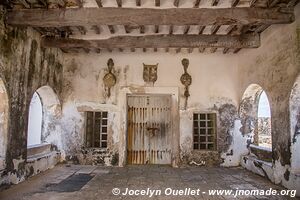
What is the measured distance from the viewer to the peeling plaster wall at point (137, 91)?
6836mm

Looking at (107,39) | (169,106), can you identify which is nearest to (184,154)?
(169,106)

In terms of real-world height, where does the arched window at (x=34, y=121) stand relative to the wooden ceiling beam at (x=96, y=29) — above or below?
below

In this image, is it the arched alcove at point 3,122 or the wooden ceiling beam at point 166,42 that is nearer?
the arched alcove at point 3,122

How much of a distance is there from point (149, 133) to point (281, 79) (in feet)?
12.3

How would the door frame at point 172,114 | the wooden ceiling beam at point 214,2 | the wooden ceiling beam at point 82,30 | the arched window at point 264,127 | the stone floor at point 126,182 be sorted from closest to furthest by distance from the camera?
the stone floor at point 126,182, the wooden ceiling beam at point 214,2, the wooden ceiling beam at point 82,30, the door frame at point 172,114, the arched window at point 264,127

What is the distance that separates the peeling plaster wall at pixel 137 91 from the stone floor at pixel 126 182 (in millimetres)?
550

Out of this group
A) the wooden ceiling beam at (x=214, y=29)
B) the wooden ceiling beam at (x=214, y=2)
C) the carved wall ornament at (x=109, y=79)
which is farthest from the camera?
the carved wall ornament at (x=109, y=79)

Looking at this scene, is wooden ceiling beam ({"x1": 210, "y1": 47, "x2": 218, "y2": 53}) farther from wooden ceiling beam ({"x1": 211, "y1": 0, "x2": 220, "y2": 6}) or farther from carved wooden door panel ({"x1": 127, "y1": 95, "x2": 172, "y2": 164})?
wooden ceiling beam ({"x1": 211, "y1": 0, "x2": 220, "y2": 6})

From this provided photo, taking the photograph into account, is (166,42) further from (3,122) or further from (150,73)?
(3,122)

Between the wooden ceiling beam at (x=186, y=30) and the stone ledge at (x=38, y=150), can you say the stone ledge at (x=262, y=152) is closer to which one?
the wooden ceiling beam at (x=186, y=30)

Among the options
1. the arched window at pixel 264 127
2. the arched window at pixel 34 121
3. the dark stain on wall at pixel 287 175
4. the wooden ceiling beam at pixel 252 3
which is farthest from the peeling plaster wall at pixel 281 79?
the arched window at pixel 34 121

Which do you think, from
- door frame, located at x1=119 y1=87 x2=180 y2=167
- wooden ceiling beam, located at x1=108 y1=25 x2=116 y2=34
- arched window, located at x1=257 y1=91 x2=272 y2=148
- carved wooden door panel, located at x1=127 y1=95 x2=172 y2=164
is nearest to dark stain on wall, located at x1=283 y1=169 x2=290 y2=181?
door frame, located at x1=119 y1=87 x2=180 y2=167

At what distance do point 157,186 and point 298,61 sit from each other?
10.4 ft

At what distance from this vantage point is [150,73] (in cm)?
704
